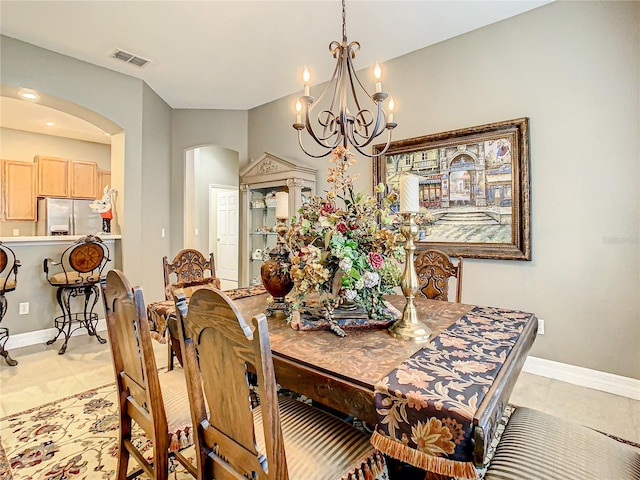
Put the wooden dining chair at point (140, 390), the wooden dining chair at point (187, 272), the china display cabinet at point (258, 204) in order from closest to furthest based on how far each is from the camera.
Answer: the wooden dining chair at point (140, 390) < the wooden dining chair at point (187, 272) < the china display cabinet at point (258, 204)

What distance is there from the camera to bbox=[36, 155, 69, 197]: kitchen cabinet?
220 inches

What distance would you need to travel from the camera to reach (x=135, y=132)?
3822mm

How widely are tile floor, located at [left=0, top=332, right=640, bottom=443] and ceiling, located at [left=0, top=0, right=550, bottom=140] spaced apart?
115 inches

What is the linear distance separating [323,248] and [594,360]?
2433 millimetres

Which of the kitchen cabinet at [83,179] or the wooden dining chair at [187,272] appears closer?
the wooden dining chair at [187,272]

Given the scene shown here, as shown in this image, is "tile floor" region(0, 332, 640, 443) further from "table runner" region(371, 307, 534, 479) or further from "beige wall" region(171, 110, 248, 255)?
"beige wall" region(171, 110, 248, 255)

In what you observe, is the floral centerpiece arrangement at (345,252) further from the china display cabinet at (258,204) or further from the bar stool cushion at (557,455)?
the china display cabinet at (258,204)

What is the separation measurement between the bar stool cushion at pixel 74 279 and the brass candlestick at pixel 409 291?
320cm

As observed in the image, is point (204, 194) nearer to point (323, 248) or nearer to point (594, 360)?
point (323, 248)

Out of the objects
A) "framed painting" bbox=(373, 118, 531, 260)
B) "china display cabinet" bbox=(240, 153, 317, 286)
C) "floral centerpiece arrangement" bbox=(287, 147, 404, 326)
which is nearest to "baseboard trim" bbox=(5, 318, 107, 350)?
"china display cabinet" bbox=(240, 153, 317, 286)

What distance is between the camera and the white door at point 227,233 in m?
6.50

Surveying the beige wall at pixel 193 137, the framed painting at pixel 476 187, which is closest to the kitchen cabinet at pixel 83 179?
the beige wall at pixel 193 137

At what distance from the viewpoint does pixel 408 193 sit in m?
1.22

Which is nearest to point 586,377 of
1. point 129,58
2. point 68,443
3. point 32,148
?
point 68,443
